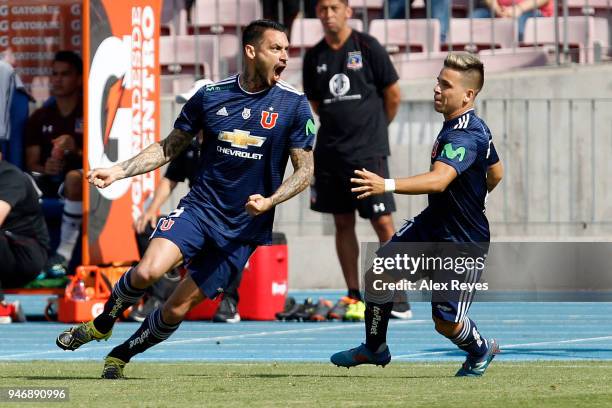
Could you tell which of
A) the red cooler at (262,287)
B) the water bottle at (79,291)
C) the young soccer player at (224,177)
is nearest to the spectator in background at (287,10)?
the red cooler at (262,287)

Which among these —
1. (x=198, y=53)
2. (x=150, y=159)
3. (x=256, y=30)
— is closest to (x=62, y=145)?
(x=198, y=53)

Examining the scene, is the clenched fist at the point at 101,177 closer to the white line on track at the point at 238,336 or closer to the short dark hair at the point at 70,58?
the white line on track at the point at 238,336

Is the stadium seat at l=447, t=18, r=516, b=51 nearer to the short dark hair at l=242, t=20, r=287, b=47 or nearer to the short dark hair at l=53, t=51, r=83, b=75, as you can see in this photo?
the short dark hair at l=53, t=51, r=83, b=75

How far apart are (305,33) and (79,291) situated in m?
5.36

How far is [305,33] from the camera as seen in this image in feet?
58.6

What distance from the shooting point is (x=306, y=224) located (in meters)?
17.2

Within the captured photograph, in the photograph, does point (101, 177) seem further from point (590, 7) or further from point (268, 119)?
point (590, 7)

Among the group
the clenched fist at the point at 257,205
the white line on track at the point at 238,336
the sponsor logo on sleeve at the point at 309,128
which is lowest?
the white line on track at the point at 238,336

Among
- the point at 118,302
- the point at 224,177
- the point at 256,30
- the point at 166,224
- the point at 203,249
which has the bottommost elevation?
the point at 118,302

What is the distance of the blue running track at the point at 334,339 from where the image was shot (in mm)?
10922

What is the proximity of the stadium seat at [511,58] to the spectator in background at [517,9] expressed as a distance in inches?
14.9

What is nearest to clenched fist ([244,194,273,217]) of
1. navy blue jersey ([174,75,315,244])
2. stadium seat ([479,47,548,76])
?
navy blue jersey ([174,75,315,244])

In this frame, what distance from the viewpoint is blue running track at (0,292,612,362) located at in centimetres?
1092

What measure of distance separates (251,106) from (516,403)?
261 cm
